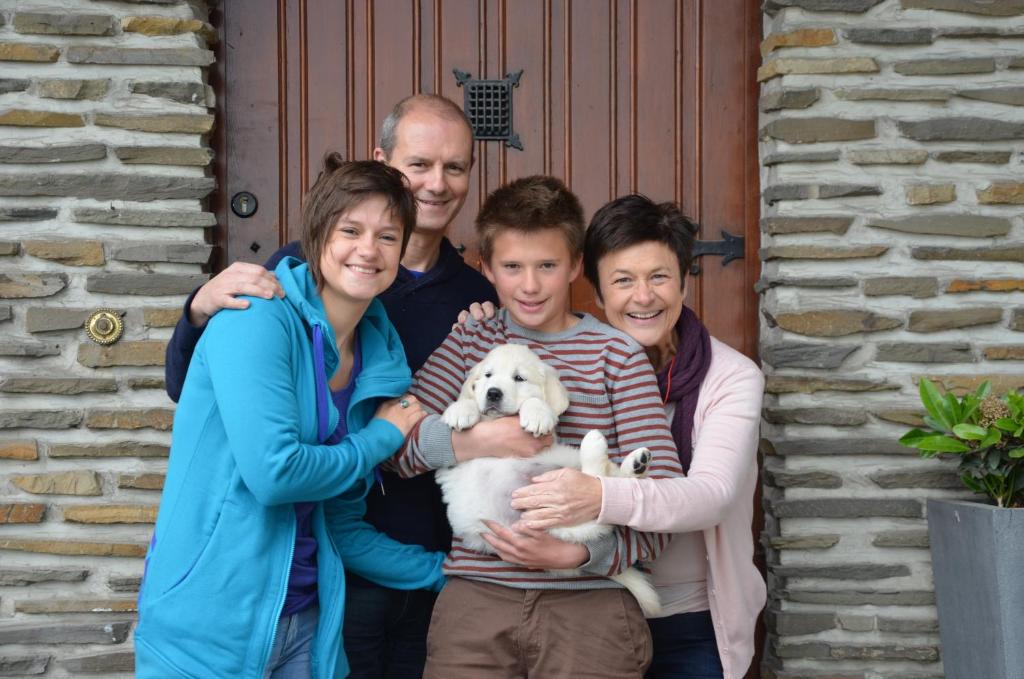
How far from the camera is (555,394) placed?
232cm

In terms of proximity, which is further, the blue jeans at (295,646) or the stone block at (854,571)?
the stone block at (854,571)

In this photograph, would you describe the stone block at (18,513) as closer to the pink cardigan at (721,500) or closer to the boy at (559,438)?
the boy at (559,438)

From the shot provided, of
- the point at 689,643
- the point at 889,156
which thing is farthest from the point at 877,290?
the point at 689,643

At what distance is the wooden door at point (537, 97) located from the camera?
3436 millimetres

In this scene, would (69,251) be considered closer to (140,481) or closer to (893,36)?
(140,481)

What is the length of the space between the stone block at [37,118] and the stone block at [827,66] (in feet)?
7.41

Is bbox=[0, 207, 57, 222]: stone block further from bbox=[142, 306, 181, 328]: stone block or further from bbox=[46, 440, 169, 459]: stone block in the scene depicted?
bbox=[46, 440, 169, 459]: stone block

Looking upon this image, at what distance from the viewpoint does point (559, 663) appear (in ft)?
7.23

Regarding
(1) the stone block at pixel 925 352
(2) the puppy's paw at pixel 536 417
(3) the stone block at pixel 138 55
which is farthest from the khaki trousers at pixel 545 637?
(3) the stone block at pixel 138 55

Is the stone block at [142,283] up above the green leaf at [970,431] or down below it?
above

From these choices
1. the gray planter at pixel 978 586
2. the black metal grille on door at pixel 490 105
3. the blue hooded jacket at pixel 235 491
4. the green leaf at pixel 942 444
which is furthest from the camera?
the black metal grille on door at pixel 490 105

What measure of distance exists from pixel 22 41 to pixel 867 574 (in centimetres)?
314

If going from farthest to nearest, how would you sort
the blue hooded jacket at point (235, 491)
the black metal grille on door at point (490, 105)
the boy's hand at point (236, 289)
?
the black metal grille on door at point (490, 105) → the boy's hand at point (236, 289) → the blue hooded jacket at point (235, 491)

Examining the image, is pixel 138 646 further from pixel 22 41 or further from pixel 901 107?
pixel 901 107
